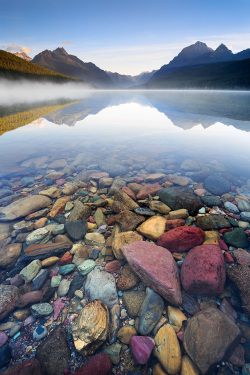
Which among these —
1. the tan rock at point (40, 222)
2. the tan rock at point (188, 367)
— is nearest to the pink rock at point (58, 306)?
the tan rock at point (188, 367)

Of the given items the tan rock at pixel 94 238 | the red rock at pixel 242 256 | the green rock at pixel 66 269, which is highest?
the red rock at pixel 242 256

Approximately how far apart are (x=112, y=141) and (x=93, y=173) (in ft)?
17.9

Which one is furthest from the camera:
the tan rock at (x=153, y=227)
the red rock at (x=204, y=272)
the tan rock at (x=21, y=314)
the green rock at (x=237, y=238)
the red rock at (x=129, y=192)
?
the red rock at (x=129, y=192)

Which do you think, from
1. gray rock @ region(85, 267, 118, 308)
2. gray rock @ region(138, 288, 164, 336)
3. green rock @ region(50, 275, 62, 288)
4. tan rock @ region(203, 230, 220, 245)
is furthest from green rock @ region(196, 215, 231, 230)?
green rock @ region(50, 275, 62, 288)

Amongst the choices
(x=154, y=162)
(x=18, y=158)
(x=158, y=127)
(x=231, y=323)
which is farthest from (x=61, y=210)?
(x=158, y=127)

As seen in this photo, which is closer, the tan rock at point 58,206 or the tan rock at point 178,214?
the tan rock at point 178,214

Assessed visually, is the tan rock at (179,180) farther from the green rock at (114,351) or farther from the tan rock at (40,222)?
the green rock at (114,351)

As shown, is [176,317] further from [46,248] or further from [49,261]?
[46,248]

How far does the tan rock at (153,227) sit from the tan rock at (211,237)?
0.89 metres

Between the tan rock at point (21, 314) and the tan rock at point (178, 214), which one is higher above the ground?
the tan rock at point (178, 214)

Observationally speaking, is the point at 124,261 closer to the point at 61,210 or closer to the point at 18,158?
the point at 61,210

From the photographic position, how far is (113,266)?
13.6 ft

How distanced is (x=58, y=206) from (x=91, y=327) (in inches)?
134

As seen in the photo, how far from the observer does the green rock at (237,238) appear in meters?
4.46
